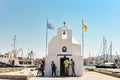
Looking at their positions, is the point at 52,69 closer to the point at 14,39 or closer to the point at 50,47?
the point at 50,47

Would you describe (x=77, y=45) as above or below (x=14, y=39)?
below

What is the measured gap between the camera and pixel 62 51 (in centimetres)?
3111

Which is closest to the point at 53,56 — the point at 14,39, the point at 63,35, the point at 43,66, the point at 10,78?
the point at 43,66

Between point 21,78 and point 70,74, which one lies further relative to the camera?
point 70,74

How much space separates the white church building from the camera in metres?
30.2

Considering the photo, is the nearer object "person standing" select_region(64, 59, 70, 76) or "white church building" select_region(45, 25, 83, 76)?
"person standing" select_region(64, 59, 70, 76)

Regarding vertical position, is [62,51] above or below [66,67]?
above

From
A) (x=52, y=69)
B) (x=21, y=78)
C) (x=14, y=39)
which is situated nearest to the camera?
(x=21, y=78)

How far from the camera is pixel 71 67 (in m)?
30.1

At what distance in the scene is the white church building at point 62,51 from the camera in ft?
99.1

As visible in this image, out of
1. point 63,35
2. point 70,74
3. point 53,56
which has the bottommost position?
point 70,74

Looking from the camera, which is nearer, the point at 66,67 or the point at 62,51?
the point at 66,67

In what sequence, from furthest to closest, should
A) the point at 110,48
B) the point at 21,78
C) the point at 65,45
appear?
→ the point at 110,48 < the point at 65,45 < the point at 21,78

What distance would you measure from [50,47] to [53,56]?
5.99 feet
